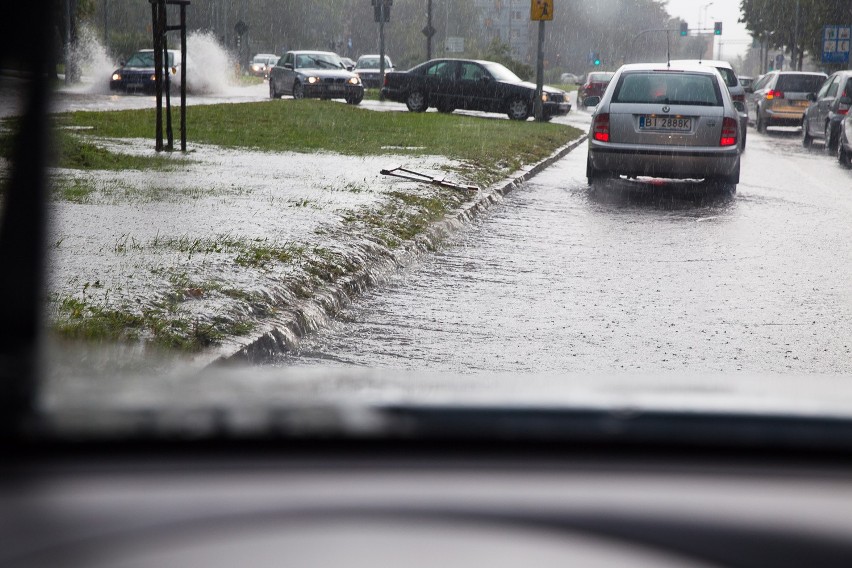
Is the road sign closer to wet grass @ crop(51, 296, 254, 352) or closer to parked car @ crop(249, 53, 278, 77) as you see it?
parked car @ crop(249, 53, 278, 77)

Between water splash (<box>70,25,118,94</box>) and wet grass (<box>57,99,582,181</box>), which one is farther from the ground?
water splash (<box>70,25,118,94</box>)

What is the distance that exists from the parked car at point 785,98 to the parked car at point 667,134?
17.6 metres

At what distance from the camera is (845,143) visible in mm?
20688

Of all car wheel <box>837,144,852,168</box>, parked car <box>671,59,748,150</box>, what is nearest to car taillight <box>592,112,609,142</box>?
car wheel <box>837,144,852,168</box>

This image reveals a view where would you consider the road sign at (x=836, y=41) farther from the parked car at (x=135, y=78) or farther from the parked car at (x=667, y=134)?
the parked car at (x=667, y=134)

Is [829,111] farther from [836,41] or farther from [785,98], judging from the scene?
[836,41]

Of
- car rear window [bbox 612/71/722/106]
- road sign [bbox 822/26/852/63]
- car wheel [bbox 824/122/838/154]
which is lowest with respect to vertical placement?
car wheel [bbox 824/122/838/154]

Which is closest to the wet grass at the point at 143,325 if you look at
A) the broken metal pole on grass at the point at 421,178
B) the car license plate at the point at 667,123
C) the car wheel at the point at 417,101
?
the broken metal pole on grass at the point at 421,178

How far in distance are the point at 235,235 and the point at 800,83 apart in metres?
27.2

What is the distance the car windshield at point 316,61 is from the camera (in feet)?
123

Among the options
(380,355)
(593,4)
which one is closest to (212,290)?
(380,355)

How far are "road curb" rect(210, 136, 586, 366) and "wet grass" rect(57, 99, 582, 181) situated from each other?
497 centimetres

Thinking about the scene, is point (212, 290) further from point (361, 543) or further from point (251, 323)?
point (361, 543)

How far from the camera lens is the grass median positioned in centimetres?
582
